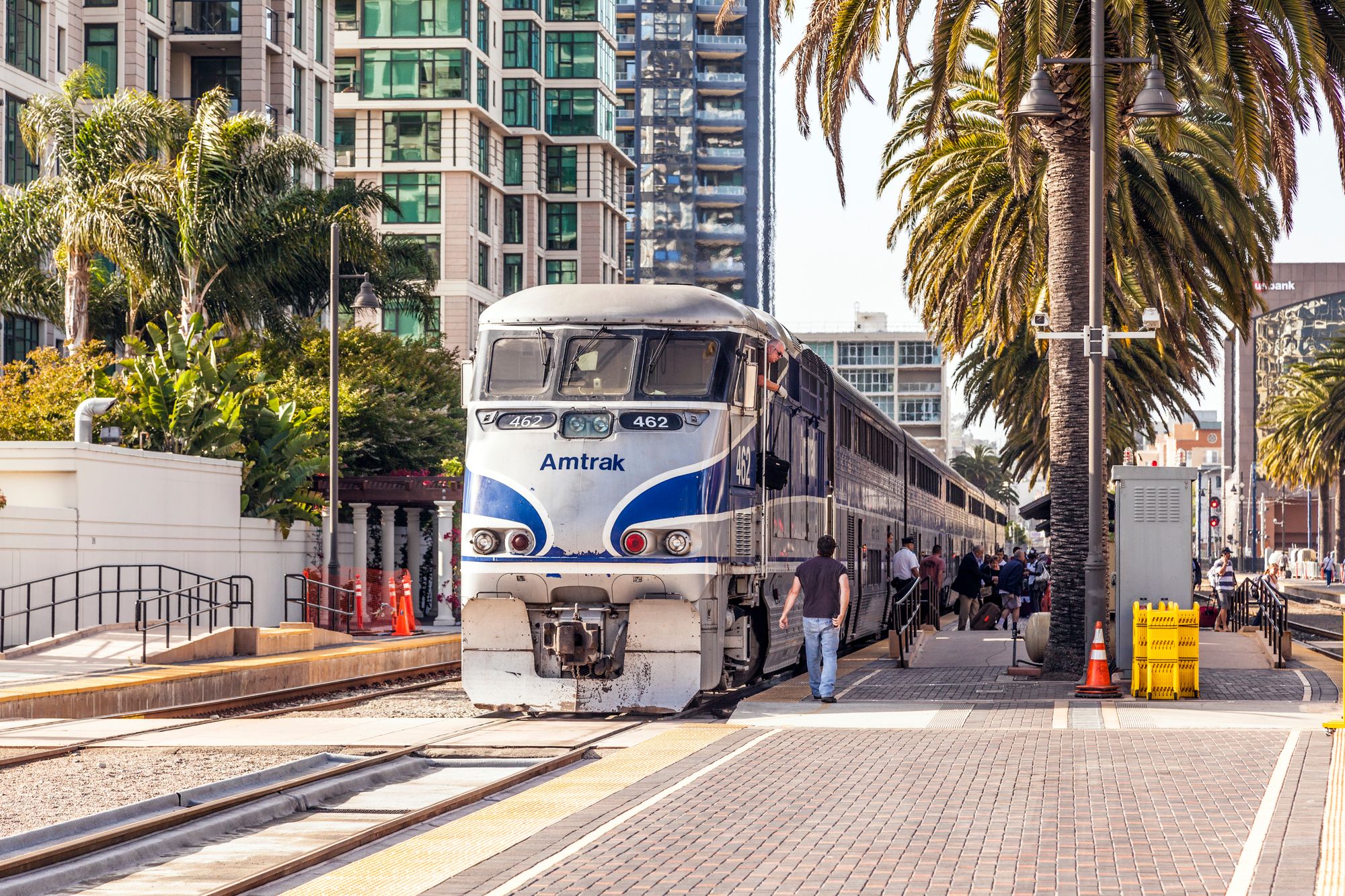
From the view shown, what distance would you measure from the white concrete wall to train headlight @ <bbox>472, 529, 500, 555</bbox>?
10.9 metres

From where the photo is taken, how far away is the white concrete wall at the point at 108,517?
85.4 ft

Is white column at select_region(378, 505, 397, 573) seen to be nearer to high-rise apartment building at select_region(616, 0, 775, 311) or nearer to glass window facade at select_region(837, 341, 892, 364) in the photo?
high-rise apartment building at select_region(616, 0, 775, 311)

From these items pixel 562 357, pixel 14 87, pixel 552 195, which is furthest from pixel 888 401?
pixel 562 357

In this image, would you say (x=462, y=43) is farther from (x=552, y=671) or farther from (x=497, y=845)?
(x=497, y=845)

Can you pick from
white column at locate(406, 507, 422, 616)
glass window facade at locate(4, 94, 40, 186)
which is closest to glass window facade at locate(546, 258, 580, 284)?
glass window facade at locate(4, 94, 40, 186)

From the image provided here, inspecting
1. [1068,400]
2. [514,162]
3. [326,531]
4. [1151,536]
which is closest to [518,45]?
[514,162]

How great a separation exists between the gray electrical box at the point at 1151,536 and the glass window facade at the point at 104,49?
39.5 metres

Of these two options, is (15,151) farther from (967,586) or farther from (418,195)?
(418,195)

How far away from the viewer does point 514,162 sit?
89062 millimetres

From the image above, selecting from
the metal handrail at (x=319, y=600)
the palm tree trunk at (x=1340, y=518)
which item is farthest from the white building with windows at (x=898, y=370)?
the metal handrail at (x=319, y=600)

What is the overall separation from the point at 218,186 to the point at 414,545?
8850 mm

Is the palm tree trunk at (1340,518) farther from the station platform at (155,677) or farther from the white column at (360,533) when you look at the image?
the station platform at (155,677)

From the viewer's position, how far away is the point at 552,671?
672 inches

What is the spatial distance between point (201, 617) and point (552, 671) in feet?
48.8
